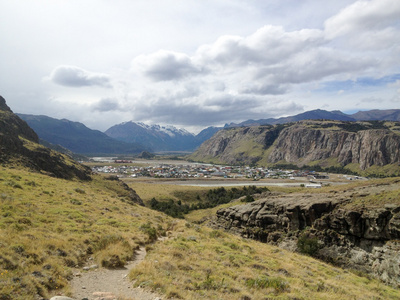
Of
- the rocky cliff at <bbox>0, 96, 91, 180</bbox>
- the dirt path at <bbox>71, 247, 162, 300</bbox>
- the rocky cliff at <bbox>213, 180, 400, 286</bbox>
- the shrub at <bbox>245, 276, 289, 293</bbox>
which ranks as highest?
the rocky cliff at <bbox>0, 96, 91, 180</bbox>

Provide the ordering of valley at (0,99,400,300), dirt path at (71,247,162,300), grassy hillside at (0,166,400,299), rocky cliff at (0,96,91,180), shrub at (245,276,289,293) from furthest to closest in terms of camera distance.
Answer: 1. rocky cliff at (0,96,91,180)
2. shrub at (245,276,289,293)
3. valley at (0,99,400,300)
4. grassy hillside at (0,166,400,299)
5. dirt path at (71,247,162,300)

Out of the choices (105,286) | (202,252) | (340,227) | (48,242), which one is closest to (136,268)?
(105,286)

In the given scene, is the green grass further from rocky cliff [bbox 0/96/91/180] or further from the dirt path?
rocky cliff [bbox 0/96/91/180]

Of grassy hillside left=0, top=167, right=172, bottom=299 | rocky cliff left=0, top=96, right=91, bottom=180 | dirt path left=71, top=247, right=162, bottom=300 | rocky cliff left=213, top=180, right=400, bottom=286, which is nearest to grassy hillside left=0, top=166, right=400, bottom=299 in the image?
grassy hillside left=0, top=167, right=172, bottom=299

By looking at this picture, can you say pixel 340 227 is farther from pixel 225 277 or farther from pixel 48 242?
pixel 48 242

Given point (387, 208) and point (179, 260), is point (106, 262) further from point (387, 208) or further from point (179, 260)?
point (387, 208)

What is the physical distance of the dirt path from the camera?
9975 mm

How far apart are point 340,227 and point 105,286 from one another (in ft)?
97.3

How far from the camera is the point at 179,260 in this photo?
15180 millimetres

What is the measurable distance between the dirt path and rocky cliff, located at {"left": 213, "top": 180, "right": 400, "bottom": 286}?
25.9 meters

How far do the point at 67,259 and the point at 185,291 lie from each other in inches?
286

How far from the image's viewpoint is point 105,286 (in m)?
11.1

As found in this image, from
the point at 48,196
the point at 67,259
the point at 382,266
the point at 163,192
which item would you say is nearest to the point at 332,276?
the point at 382,266

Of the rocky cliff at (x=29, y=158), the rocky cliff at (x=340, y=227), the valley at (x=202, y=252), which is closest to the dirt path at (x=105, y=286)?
the valley at (x=202, y=252)
